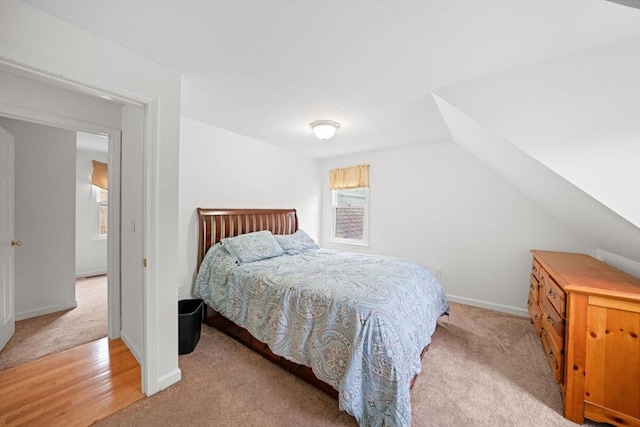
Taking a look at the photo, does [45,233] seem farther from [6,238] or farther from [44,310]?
[44,310]

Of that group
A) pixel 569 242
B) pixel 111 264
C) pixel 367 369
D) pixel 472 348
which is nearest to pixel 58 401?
pixel 111 264

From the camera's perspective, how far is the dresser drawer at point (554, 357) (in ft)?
5.38

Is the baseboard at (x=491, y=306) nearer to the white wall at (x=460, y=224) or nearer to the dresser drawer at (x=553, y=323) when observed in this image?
the white wall at (x=460, y=224)

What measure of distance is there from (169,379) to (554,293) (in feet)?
9.75

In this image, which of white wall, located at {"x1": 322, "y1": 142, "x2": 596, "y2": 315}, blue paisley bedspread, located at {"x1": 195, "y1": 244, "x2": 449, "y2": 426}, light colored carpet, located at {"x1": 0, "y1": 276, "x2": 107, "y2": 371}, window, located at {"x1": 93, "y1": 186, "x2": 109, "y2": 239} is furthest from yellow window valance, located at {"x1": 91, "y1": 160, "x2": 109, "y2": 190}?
white wall, located at {"x1": 322, "y1": 142, "x2": 596, "y2": 315}

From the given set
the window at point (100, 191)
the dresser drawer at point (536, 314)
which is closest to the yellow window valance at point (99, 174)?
the window at point (100, 191)

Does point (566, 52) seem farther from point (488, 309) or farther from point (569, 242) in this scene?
point (488, 309)

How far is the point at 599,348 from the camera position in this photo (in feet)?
4.91

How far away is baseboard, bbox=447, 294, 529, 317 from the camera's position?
3068 mm

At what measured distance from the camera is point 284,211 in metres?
4.09

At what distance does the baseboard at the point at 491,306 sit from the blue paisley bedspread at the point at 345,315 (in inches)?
42.5

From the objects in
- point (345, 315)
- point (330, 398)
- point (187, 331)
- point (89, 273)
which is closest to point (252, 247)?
point (187, 331)

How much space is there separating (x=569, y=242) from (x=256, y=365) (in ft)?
12.0

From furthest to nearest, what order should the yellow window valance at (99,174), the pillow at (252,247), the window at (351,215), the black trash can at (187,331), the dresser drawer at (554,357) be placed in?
the yellow window valance at (99,174) < the window at (351,215) < the pillow at (252,247) < the black trash can at (187,331) < the dresser drawer at (554,357)
